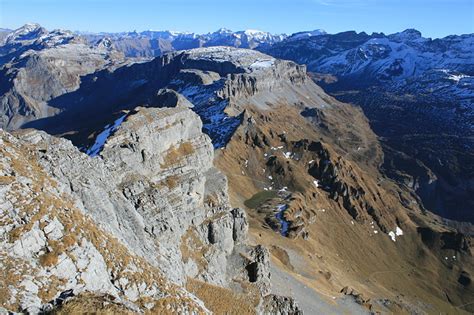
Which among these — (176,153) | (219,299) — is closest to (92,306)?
(219,299)

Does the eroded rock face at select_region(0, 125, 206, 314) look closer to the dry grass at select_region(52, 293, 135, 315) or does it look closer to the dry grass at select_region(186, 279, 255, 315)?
the dry grass at select_region(52, 293, 135, 315)

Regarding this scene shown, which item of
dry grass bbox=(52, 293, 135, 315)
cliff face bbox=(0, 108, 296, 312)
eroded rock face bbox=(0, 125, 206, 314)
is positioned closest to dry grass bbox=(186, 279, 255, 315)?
cliff face bbox=(0, 108, 296, 312)

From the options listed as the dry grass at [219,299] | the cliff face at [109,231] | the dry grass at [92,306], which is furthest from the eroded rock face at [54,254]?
the dry grass at [219,299]

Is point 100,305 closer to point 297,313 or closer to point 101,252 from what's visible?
point 101,252

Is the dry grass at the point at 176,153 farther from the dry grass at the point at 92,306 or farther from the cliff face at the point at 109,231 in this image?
the dry grass at the point at 92,306

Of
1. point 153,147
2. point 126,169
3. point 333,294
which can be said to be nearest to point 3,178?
point 126,169

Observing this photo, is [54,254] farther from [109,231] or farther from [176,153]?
[176,153]
